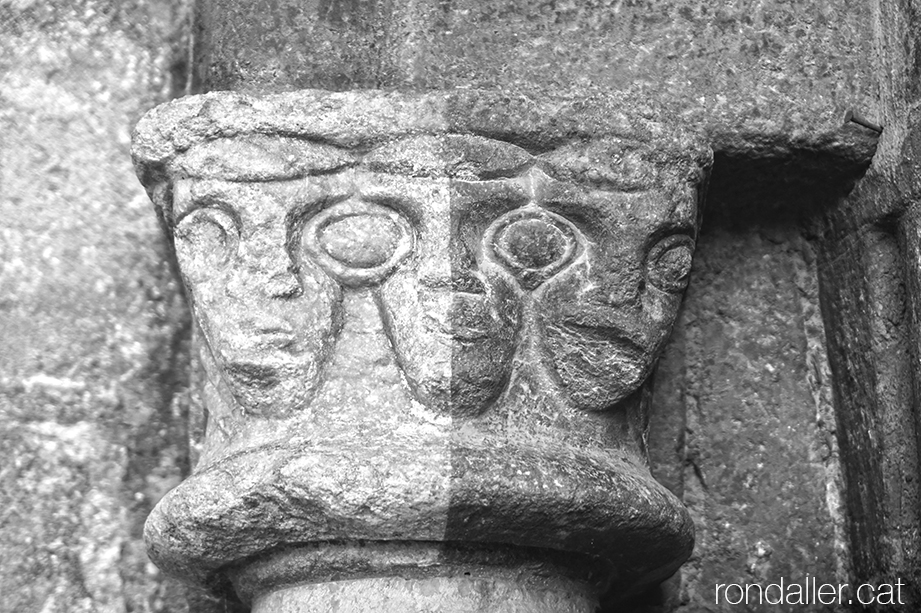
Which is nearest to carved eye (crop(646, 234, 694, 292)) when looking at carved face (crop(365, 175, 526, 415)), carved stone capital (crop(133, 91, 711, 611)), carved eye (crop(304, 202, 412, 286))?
carved stone capital (crop(133, 91, 711, 611))

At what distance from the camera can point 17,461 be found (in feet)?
5.01

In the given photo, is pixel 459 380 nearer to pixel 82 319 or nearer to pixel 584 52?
pixel 584 52

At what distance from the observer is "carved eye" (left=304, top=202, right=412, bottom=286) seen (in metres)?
1.26

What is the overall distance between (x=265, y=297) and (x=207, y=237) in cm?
11

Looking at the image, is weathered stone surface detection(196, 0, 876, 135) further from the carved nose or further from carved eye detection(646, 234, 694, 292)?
the carved nose

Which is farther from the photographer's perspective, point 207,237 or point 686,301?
point 686,301

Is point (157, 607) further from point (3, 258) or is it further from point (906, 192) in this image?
point (906, 192)

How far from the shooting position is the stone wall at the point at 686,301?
4.84ft

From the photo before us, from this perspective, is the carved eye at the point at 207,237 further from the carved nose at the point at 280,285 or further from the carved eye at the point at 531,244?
the carved eye at the point at 531,244

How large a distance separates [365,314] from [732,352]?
1.83ft

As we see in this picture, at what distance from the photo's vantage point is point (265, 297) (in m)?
1.24

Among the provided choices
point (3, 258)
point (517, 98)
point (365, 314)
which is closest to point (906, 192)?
point (517, 98)

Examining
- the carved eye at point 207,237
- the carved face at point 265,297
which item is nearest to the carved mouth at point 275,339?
the carved face at point 265,297

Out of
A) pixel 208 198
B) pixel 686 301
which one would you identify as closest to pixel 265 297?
pixel 208 198
